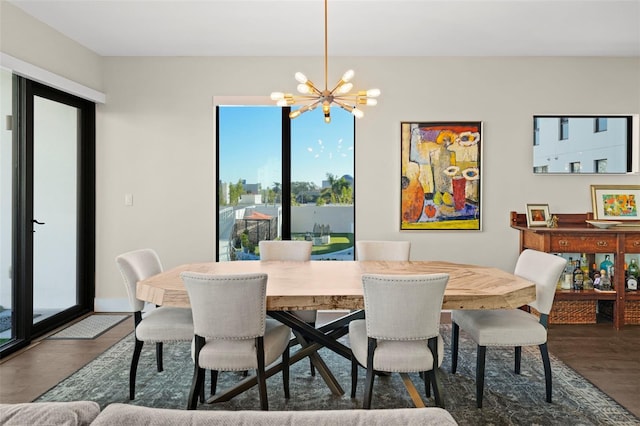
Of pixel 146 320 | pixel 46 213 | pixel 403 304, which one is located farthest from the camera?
pixel 46 213

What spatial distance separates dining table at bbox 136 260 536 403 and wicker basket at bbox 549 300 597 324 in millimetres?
1786

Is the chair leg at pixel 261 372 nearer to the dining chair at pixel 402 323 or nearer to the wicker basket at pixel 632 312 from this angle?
the dining chair at pixel 402 323

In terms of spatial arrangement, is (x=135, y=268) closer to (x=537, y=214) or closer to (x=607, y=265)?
(x=537, y=214)

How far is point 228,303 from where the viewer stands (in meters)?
2.15

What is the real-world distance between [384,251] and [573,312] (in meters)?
2.10

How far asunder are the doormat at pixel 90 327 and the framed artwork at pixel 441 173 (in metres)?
3.00

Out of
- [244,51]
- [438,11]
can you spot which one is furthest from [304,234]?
[438,11]

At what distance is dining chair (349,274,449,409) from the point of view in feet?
6.90

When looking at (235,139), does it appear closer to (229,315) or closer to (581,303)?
(229,315)

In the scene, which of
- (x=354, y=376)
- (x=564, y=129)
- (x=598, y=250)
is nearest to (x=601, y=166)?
(x=564, y=129)

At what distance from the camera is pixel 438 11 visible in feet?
11.5

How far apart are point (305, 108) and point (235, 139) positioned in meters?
2.08

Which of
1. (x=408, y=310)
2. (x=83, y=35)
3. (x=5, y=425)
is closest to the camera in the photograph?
(x=5, y=425)

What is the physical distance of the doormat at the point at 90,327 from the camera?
386cm
